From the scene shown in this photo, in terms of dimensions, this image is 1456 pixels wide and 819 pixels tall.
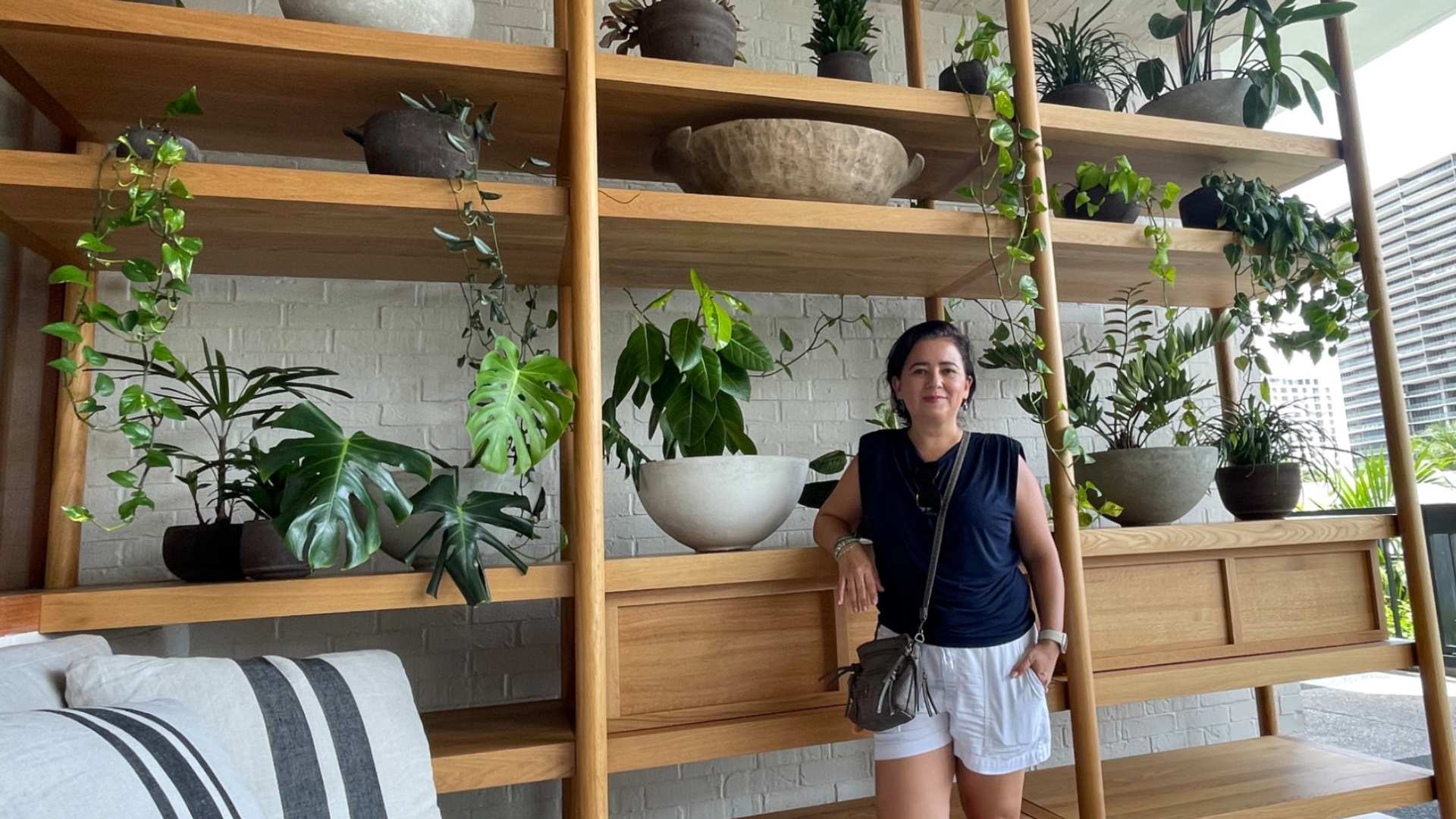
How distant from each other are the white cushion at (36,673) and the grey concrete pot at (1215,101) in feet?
8.18

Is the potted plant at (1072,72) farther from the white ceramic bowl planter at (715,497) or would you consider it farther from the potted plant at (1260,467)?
the white ceramic bowl planter at (715,497)

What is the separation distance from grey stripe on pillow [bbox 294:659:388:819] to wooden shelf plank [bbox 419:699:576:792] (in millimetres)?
287

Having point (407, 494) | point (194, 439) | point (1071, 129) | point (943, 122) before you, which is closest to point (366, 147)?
point (407, 494)

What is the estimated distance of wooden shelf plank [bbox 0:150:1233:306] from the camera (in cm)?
145

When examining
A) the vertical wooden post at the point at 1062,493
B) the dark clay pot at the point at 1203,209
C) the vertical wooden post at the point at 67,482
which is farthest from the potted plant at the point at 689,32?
the dark clay pot at the point at 1203,209

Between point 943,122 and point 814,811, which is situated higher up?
point 943,122

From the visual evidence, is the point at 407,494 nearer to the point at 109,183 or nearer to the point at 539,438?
the point at 539,438

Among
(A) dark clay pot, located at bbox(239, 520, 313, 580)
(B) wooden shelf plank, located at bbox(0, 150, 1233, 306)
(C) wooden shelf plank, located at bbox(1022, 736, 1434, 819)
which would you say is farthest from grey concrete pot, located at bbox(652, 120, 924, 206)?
(C) wooden shelf plank, located at bbox(1022, 736, 1434, 819)

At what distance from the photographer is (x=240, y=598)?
136cm

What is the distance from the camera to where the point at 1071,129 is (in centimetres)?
193

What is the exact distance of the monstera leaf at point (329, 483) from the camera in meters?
1.28

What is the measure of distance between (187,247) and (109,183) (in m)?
0.17

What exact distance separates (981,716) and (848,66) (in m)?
1.45

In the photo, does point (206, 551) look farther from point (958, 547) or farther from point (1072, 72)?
point (1072, 72)
